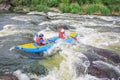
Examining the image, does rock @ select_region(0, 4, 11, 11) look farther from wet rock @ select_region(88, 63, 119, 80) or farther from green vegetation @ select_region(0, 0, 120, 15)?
wet rock @ select_region(88, 63, 119, 80)

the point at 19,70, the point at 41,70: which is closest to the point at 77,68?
the point at 41,70

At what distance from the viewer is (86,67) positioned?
9.78 m

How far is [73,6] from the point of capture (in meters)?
26.5

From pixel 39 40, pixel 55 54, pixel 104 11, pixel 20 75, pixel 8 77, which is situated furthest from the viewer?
pixel 104 11

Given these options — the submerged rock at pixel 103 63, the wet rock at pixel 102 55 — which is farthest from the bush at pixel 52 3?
the wet rock at pixel 102 55

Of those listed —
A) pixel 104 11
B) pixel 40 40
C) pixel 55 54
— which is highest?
pixel 40 40

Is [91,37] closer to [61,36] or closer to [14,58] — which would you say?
[61,36]

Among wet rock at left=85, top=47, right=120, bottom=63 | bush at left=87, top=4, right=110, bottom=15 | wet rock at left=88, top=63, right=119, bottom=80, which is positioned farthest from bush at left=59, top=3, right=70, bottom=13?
wet rock at left=88, top=63, right=119, bottom=80

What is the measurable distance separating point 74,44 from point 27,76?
448 cm

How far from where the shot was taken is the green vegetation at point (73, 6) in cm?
2598

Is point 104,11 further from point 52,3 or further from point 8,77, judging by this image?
point 8,77

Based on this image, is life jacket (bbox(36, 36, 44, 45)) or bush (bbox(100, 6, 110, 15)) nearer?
life jacket (bbox(36, 36, 44, 45))

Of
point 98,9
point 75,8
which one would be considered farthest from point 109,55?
point 75,8

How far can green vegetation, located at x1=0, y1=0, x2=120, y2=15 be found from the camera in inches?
1023
